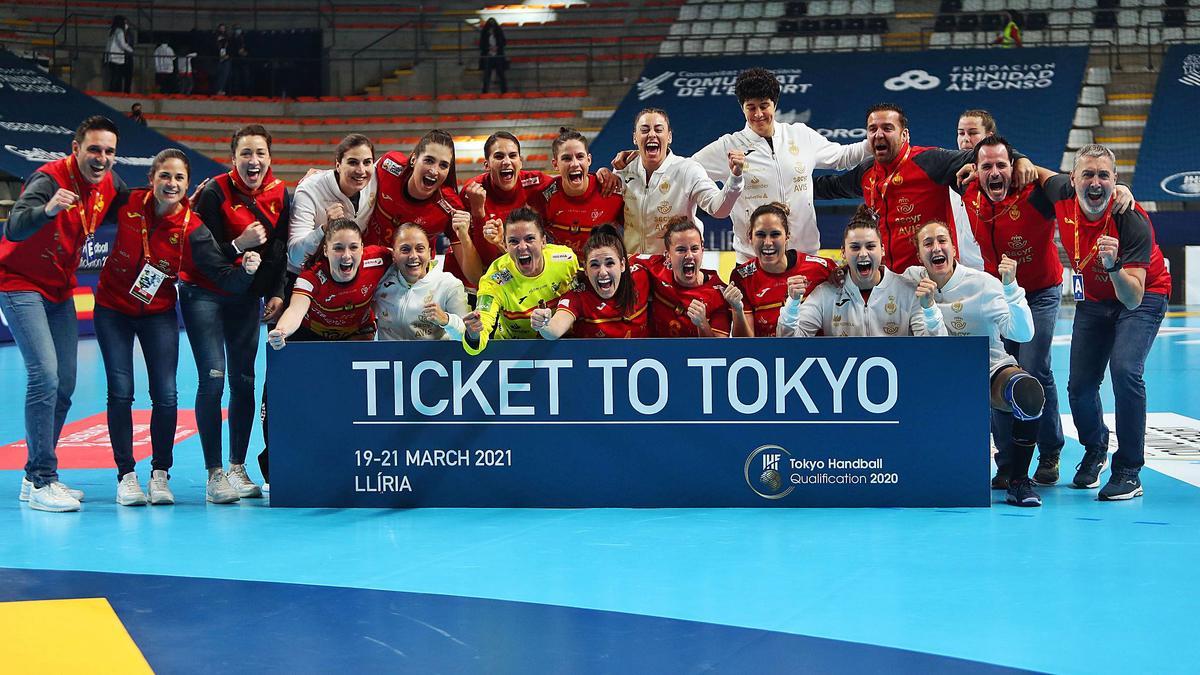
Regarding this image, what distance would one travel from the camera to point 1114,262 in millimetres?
5695

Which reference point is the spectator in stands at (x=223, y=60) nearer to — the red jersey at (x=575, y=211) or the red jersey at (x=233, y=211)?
the red jersey at (x=233, y=211)

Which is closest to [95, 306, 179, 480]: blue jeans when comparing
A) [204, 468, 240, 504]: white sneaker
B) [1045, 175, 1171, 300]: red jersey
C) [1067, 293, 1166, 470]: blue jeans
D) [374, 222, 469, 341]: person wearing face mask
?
[204, 468, 240, 504]: white sneaker

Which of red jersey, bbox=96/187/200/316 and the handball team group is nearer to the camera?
the handball team group

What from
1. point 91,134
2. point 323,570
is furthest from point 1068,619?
point 91,134

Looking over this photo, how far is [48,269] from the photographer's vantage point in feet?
20.1

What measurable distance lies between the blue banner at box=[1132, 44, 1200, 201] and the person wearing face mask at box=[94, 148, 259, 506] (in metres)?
18.2

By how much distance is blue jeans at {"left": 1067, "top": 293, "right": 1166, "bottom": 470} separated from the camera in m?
5.99

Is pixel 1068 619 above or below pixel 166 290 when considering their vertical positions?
below

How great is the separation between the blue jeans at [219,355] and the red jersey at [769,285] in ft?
8.67

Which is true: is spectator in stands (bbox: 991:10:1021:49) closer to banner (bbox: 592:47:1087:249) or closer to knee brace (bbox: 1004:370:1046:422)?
banner (bbox: 592:47:1087:249)

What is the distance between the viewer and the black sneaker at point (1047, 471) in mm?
6547

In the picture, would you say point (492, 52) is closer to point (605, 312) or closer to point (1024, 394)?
point (605, 312)

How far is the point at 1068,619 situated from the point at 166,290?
463cm

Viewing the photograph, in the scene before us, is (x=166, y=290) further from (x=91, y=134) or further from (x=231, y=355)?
(x=91, y=134)
